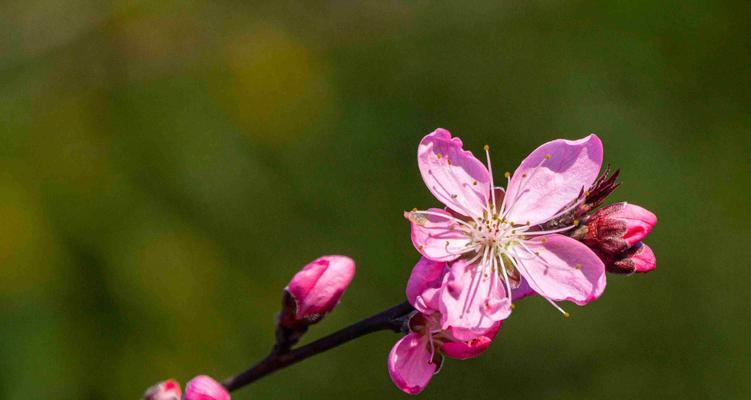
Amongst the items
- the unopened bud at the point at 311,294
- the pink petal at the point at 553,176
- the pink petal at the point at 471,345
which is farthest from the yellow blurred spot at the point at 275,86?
the pink petal at the point at 471,345

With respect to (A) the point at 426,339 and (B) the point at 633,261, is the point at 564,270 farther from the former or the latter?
(A) the point at 426,339

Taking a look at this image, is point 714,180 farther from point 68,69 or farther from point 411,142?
point 68,69

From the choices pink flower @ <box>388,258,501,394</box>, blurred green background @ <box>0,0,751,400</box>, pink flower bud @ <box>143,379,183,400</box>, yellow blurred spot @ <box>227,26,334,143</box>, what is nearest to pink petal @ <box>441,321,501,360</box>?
pink flower @ <box>388,258,501,394</box>

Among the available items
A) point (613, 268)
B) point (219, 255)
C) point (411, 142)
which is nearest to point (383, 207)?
point (411, 142)

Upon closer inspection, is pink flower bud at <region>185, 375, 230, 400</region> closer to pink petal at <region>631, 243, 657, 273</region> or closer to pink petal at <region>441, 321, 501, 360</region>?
pink petal at <region>441, 321, 501, 360</region>

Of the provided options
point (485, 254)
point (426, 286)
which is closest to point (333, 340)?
point (426, 286)
